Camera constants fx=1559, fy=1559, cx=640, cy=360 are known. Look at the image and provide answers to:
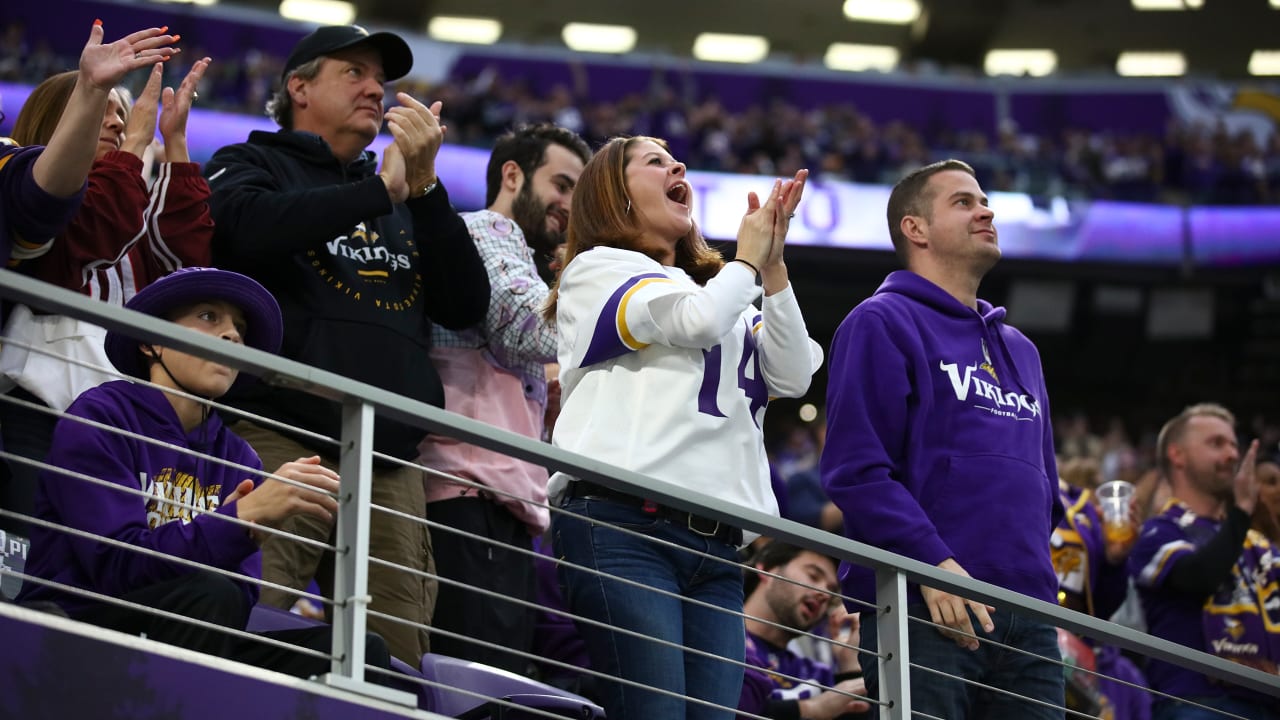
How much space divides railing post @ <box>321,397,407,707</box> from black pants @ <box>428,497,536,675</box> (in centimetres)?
113

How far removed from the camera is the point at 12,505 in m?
3.23

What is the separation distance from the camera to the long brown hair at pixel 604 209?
11.5 ft

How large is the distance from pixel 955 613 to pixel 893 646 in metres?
0.18

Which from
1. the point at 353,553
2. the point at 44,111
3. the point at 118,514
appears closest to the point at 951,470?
the point at 353,553

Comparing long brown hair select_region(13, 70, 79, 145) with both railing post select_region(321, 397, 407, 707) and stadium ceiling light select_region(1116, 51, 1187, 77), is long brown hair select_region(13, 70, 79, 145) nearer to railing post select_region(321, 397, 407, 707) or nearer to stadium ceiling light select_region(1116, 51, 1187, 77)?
railing post select_region(321, 397, 407, 707)

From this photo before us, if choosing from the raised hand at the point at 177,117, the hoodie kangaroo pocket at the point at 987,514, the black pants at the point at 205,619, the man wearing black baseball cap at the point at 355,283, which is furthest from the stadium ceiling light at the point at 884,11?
the black pants at the point at 205,619

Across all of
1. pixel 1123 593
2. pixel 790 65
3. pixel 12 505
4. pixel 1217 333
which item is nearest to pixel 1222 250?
pixel 1217 333

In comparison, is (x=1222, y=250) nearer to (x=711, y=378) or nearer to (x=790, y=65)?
(x=790, y=65)

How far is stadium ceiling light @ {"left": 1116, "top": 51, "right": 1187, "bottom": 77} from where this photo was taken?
2555 centimetres

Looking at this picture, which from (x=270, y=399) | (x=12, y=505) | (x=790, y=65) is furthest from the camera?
(x=790, y=65)

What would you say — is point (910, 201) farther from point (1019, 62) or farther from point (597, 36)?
point (1019, 62)

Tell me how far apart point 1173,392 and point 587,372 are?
65.9ft

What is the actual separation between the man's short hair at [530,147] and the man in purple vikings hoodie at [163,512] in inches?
61.0

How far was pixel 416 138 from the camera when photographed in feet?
12.5
